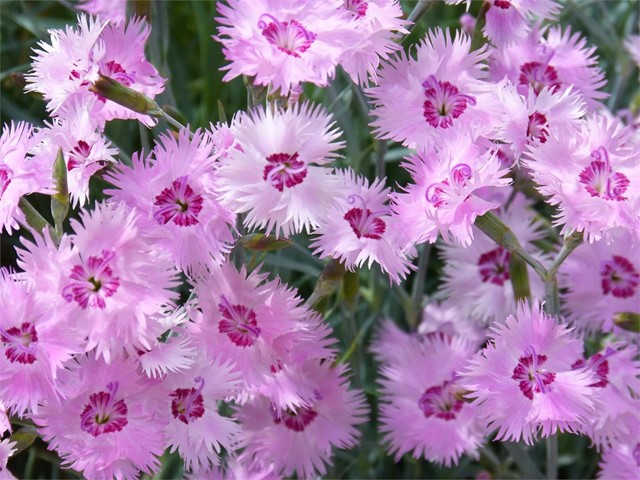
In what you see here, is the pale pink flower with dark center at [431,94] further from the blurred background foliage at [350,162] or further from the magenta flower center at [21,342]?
the magenta flower center at [21,342]

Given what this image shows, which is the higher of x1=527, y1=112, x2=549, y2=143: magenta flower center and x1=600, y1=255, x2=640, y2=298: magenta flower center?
x1=527, y1=112, x2=549, y2=143: magenta flower center

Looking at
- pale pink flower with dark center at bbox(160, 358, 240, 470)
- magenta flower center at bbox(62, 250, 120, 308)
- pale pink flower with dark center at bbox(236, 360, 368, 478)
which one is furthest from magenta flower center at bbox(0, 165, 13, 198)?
pale pink flower with dark center at bbox(236, 360, 368, 478)

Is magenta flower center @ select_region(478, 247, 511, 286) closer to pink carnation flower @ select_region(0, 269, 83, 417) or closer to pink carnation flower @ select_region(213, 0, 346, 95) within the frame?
pink carnation flower @ select_region(213, 0, 346, 95)

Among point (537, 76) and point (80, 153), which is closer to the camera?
point (80, 153)

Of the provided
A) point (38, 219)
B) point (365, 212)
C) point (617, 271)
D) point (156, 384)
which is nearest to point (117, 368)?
point (156, 384)

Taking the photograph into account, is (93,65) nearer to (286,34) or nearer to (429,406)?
(286,34)

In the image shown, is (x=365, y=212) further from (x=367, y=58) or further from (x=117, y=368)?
(x=117, y=368)

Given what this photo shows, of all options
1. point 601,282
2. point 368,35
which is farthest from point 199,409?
point 601,282
